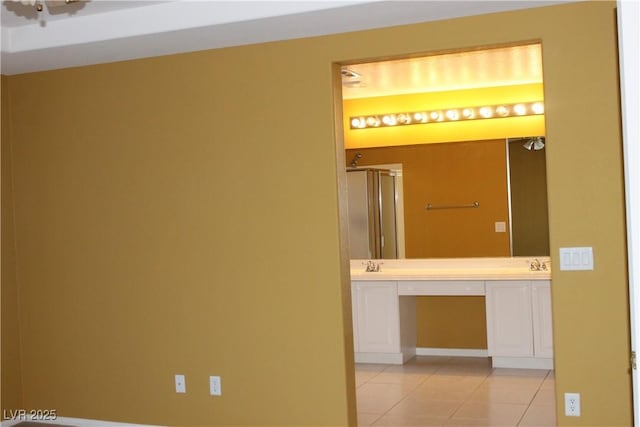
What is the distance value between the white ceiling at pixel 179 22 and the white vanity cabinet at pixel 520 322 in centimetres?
269

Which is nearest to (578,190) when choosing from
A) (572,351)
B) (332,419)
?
(572,351)

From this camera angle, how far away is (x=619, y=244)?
3633 millimetres

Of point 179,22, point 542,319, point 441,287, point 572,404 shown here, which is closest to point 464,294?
point 441,287

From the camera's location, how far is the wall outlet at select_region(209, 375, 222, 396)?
4.43 metres

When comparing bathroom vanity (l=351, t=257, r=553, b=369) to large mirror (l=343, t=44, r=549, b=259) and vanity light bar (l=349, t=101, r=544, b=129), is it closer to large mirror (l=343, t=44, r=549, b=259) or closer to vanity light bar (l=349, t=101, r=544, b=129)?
large mirror (l=343, t=44, r=549, b=259)

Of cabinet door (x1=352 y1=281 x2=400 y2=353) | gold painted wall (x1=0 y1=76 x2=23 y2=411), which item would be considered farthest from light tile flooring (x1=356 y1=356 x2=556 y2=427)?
gold painted wall (x1=0 y1=76 x2=23 y2=411)

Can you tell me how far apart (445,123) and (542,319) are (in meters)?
1.90

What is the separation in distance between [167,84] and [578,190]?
2.44 meters

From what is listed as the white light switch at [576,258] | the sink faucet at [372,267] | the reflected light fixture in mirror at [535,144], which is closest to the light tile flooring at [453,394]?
the sink faucet at [372,267]

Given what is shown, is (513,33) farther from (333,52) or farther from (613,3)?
(333,52)

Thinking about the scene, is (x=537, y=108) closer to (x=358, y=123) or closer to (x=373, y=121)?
(x=373, y=121)

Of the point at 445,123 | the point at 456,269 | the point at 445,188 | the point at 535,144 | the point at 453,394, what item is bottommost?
the point at 453,394

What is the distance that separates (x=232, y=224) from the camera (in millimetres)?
4379

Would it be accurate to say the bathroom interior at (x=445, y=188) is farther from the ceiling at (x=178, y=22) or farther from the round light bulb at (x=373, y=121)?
the ceiling at (x=178, y=22)
